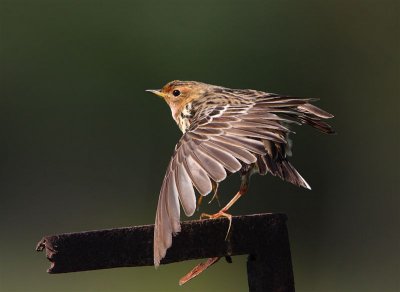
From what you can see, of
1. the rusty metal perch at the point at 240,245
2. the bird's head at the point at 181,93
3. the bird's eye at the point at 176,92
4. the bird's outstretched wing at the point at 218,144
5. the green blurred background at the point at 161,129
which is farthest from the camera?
the green blurred background at the point at 161,129

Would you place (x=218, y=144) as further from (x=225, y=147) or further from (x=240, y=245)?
(x=240, y=245)

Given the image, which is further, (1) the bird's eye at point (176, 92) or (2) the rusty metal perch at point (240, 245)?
(1) the bird's eye at point (176, 92)

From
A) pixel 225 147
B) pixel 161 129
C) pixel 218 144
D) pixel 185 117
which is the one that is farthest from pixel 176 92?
pixel 161 129

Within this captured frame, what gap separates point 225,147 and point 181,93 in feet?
8.51

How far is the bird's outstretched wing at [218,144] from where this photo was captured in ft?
18.5

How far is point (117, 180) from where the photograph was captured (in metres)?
14.9

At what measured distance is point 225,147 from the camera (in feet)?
20.5

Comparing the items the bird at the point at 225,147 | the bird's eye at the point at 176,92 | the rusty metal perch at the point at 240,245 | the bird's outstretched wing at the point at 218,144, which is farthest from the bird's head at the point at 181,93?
the rusty metal perch at the point at 240,245

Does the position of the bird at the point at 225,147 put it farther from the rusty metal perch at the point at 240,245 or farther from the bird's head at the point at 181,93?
the bird's head at the point at 181,93

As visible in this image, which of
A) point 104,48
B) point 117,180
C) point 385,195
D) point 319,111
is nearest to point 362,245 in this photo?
point 385,195

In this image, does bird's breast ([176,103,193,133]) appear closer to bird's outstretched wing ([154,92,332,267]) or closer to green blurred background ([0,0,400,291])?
bird's outstretched wing ([154,92,332,267])

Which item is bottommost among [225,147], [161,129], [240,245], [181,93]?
[240,245]

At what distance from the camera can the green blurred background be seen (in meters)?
13.6

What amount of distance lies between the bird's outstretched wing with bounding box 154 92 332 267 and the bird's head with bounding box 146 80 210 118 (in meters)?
0.86
